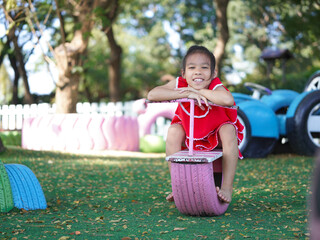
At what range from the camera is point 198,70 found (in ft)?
12.0

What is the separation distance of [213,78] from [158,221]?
49.1 inches

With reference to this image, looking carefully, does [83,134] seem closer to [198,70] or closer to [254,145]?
[254,145]

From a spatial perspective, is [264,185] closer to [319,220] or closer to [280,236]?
[280,236]

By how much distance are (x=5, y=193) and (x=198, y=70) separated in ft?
6.02

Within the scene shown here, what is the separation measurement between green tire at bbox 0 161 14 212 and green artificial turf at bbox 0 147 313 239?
65 mm

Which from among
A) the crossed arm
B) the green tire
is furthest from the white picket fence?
the crossed arm

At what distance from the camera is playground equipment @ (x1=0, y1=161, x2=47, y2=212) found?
12.1 feet

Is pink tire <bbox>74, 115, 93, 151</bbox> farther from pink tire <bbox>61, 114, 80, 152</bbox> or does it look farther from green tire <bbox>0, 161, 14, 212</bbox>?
green tire <bbox>0, 161, 14, 212</bbox>

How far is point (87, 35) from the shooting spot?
39.0ft

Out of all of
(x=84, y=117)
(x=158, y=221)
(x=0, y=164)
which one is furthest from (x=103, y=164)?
(x=158, y=221)

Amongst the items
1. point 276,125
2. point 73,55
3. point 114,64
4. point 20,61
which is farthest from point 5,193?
point 114,64

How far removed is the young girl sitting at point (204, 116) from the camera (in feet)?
11.6

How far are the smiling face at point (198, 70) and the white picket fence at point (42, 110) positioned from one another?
429 inches

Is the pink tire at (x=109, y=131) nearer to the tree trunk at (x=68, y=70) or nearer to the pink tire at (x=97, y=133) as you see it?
the pink tire at (x=97, y=133)
